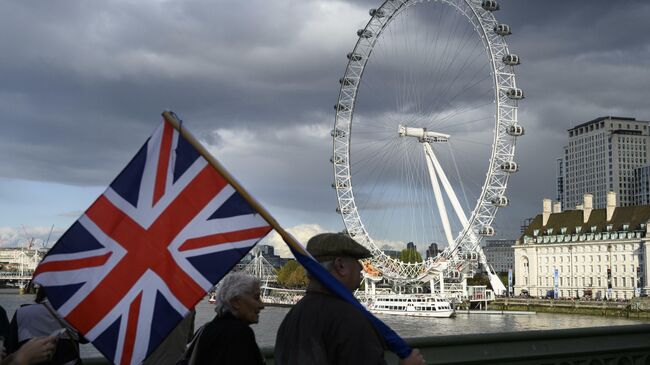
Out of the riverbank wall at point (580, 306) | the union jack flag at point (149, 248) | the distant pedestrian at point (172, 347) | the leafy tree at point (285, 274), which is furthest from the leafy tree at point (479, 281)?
the union jack flag at point (149, 248)

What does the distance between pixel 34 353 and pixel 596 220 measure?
87.8m

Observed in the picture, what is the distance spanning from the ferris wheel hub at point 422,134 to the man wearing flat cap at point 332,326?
1716 inches

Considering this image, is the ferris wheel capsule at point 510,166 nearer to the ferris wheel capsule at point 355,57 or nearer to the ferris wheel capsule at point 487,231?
the ferris wheel capsule at point 487,231

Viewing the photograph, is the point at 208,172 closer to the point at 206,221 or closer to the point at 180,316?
the point at 206,221

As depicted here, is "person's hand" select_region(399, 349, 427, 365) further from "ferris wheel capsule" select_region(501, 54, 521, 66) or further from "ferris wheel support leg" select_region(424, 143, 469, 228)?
"ferris wheel support leg" select_region(424, 143, 469, 228)

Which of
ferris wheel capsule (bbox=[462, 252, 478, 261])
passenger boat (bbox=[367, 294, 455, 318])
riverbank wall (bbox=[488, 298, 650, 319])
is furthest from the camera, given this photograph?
riverbank wall (bbox=[488, 298, 650, 319])

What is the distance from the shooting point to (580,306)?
72062mm

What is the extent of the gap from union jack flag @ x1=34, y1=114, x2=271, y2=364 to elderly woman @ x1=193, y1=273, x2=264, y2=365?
0.20 m

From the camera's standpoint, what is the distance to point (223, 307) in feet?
11.8

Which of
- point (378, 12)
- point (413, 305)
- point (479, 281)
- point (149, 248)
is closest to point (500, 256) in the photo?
point (479, 281)

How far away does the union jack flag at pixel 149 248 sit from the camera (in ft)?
10.8

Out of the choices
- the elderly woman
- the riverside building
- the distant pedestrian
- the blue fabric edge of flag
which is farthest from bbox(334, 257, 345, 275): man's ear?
the riverside building

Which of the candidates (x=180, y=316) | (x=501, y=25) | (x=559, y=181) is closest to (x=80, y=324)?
(x=180, y=316)

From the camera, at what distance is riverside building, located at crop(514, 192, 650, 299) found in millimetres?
80812
